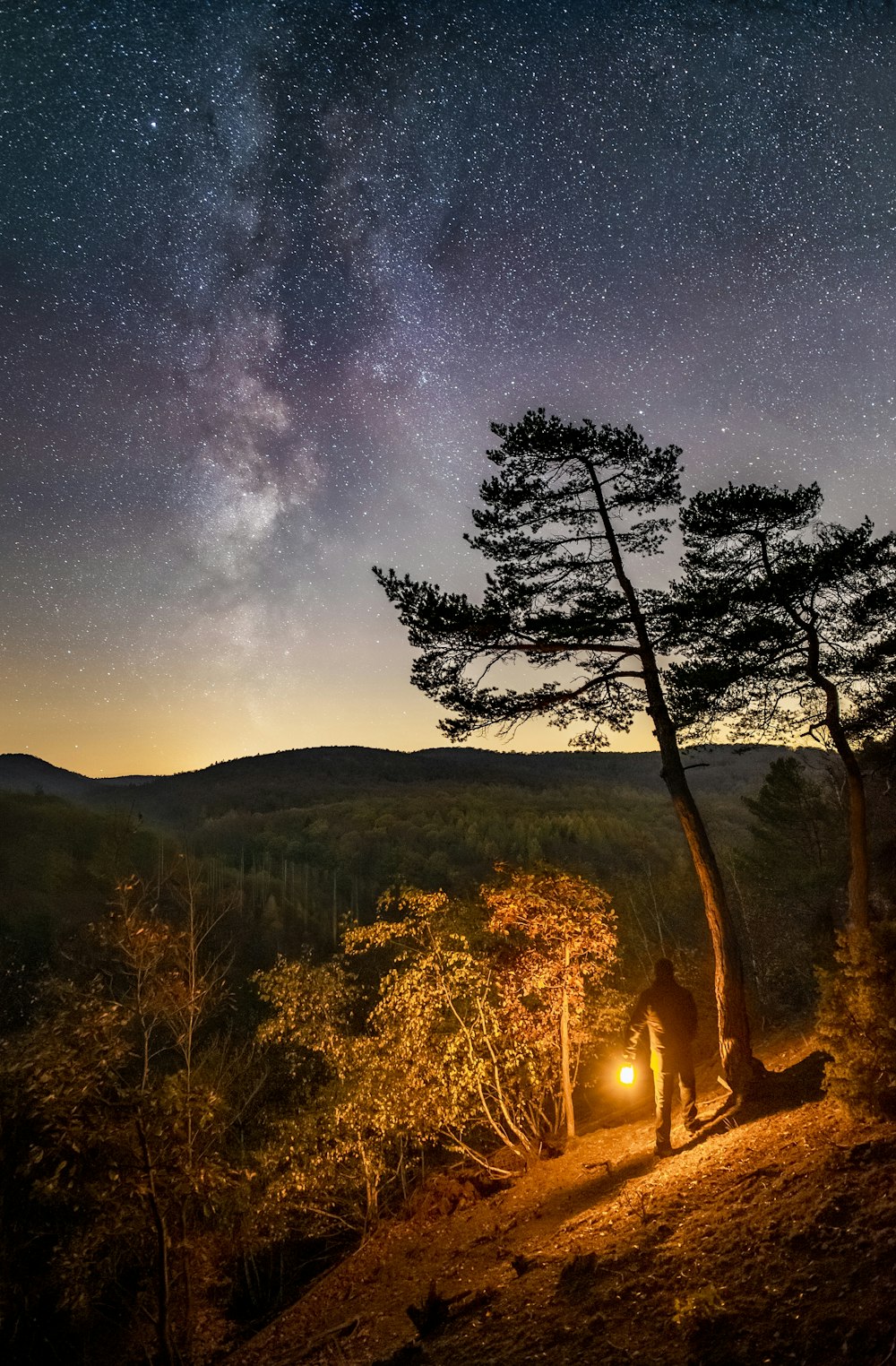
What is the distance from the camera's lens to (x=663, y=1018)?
26.0ft

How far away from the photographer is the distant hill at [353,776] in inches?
5408

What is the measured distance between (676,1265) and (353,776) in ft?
550

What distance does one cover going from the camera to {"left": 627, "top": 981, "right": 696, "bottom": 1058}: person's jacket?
794 cm

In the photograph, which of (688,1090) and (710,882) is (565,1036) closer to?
(688,1090)

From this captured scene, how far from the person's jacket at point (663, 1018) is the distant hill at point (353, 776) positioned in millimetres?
121934

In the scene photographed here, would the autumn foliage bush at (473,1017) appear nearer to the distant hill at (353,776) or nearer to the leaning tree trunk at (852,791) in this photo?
the leaning tree trunk at (852,791)

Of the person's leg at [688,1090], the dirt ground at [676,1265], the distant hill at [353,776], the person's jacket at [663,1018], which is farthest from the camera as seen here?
the distant hill at [353,776]

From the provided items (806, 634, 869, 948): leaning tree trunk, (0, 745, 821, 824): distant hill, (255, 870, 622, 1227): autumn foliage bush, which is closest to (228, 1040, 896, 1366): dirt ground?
(255, 870, 622, 1227): autumn foliage bush

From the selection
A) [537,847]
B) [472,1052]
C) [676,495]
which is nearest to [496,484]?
[676,495]

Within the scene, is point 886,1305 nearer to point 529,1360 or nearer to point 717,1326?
point 717,1326

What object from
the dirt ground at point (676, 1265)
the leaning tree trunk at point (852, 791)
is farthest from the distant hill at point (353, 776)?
the dirt ground at point (676, 1265)

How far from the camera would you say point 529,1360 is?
15.9 feet

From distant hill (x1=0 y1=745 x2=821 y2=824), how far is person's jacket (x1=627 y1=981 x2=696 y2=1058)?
400ft

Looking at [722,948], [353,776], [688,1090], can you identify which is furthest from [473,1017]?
[353,776]
